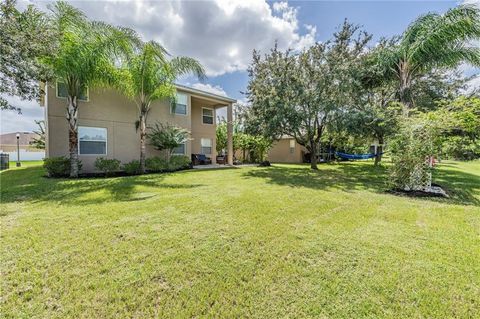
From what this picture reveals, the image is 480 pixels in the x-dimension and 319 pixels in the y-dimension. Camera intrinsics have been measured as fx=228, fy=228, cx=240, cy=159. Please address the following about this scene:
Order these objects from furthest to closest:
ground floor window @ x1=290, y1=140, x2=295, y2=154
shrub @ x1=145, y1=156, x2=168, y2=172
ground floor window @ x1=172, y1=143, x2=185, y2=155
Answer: ground floor window @ x1=290, y1=140, x2=295, y2=154, ground floor window @ x1=172, y1=143, x2=185, y2=155, shrub @ x1=145, y1=156, x2=168, y2=172

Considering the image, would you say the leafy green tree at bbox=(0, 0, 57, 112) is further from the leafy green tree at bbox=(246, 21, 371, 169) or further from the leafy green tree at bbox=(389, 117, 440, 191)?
the leafy green tree at bbox=(389, 117, 440, 191)

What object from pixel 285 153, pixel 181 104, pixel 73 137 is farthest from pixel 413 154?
pixel 285 153

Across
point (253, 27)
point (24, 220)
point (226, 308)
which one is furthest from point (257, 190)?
point (253, 27)

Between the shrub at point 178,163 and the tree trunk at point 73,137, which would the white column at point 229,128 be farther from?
the tree trunk at point 73,137

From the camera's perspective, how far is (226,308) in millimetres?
2402

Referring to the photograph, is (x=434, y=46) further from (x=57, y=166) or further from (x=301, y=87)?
(x=57, y=166)

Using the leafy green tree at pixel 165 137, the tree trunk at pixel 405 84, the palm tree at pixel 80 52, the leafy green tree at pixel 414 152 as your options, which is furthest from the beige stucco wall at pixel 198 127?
the leafy green tree at pixel 414 152

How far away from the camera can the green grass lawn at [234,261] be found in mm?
2414

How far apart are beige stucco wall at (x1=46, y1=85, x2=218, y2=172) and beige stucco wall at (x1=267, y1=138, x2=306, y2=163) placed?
13.2 meters

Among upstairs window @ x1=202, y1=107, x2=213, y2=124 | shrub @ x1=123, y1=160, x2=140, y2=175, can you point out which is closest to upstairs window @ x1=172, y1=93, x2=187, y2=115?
upstairs window @ x1=202, y1=107, x2=213, y2=124

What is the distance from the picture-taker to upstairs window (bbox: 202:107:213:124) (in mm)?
17844

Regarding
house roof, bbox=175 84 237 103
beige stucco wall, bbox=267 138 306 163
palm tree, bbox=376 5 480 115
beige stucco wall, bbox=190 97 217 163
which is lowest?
beige stucco wall, bbox=267 138 306 163

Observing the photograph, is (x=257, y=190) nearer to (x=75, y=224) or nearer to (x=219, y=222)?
(x=219, y=222)

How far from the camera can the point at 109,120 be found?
12.2 m
